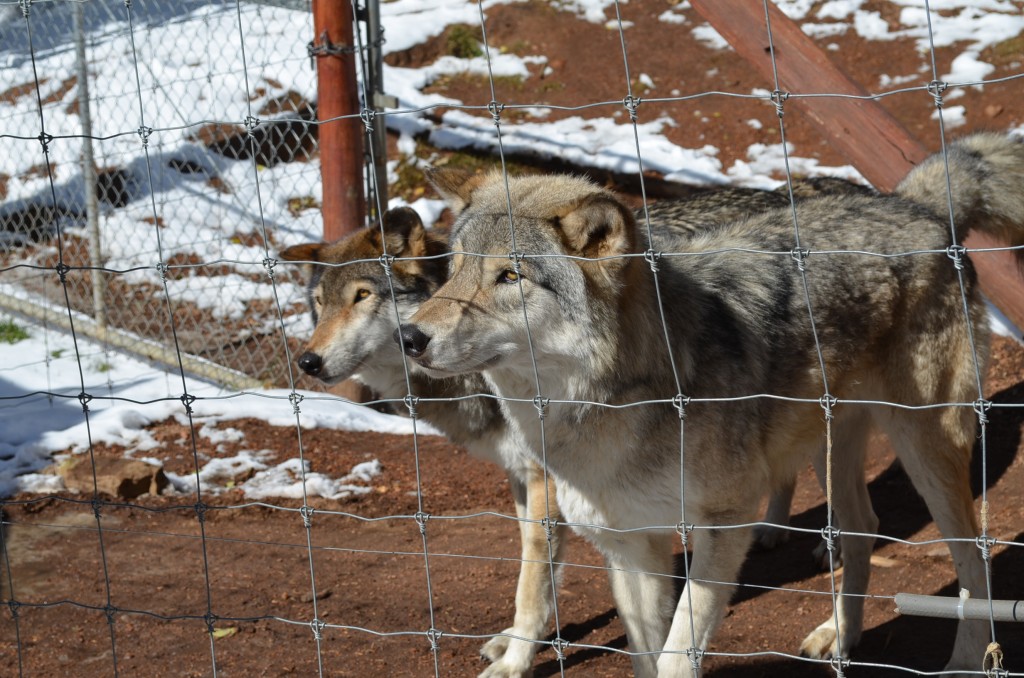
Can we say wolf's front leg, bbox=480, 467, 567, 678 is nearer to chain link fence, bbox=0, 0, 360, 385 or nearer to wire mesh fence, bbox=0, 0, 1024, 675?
wire mesh fence, bbox=0, 0, 1024, 675

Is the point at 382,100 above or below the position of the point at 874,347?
above

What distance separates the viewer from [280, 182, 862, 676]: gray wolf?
4.39m

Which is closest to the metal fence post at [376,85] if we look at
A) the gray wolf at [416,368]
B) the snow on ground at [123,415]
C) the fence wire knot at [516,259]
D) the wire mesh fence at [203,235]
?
the wire mesh fence at [203,235]

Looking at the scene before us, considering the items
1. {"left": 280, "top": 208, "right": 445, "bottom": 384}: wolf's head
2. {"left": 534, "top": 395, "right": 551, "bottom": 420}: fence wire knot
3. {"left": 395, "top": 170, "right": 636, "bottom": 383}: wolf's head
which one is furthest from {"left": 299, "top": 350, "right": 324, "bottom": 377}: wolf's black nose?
{"left": 534, "top": 395, "right": 551, "bottom": 420}: fence wire knot

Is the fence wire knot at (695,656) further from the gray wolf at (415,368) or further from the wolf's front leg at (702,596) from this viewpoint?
the gray wolf at (415,368)

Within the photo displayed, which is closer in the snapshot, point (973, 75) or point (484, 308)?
point (484, 308)

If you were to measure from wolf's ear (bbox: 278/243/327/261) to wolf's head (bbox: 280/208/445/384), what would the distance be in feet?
0.03

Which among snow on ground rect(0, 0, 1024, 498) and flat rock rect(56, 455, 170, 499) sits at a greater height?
snow on ground rect(0, 0, 1024, 498)

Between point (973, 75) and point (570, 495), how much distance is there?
310 inches

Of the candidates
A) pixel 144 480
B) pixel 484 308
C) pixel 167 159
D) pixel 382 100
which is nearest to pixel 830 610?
pixel 484 308

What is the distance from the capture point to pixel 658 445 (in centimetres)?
333

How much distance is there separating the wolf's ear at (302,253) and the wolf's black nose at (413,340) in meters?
1.85

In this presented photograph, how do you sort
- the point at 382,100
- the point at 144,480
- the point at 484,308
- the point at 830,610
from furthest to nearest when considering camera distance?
the point at 382,100, the point at 144,480, the point at 830,610, the point at 484,308

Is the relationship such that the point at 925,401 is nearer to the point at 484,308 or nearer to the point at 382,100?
the point at 484,308
